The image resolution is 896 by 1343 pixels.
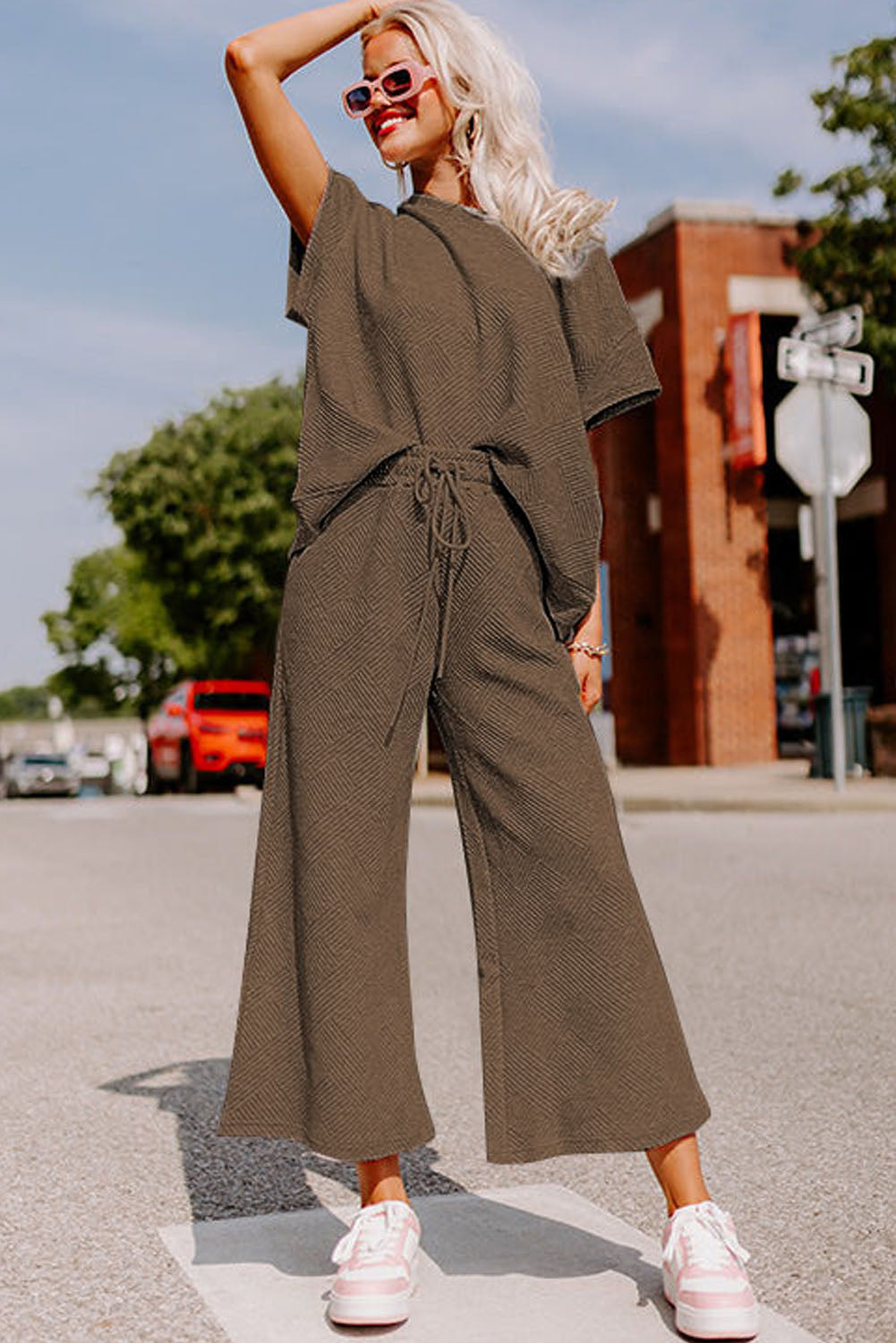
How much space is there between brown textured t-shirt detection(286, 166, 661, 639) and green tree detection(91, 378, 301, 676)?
3397 centimetres

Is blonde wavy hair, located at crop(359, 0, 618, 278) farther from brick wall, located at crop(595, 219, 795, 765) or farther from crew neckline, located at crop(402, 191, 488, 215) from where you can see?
brick wall, located at crop(595, 219, 795, 765)

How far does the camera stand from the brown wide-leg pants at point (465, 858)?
7.73ft

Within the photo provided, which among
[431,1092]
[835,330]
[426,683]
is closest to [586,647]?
[426,683]

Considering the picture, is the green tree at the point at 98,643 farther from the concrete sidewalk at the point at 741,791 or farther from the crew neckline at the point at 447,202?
the crew neckline at the point at 447,202

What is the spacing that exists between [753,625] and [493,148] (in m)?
22.7

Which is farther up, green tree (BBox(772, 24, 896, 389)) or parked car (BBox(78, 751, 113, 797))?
green tree (BBox(772, 24, 896, 389))

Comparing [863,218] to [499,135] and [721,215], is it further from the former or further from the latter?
[499,135]

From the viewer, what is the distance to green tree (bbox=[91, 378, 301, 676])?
121 feet

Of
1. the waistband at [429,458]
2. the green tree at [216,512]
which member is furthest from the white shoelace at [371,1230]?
the green tree at [216,512]

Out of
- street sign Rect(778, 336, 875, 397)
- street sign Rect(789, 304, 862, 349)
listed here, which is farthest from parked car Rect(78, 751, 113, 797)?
street sign Rect(778, 336, 875, 397)

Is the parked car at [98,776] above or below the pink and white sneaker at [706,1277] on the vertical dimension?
below

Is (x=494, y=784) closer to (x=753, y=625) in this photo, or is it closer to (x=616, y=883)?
(x=616, y=883)

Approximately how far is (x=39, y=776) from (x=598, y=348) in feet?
140

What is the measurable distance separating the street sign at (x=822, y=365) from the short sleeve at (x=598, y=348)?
12.3 m
